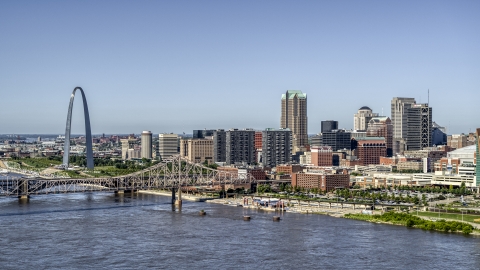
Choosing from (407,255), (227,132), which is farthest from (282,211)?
(227,132)

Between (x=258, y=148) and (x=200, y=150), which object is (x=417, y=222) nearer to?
(x=200, y=150)

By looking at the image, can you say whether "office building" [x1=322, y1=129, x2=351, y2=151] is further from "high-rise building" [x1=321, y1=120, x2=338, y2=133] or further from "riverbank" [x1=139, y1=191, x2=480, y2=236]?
"riverbank" [x1=139, y1=191, x2=480, y2=236]

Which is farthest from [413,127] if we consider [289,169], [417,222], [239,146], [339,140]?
[417,222]

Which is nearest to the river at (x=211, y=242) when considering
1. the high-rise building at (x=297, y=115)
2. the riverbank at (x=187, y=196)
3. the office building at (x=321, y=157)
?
the riverbank at (x=187, y=196)

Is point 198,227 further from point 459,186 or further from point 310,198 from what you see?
point 459,186

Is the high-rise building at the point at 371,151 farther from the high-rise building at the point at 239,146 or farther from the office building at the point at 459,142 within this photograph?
the high-rise building at the point at 239,146

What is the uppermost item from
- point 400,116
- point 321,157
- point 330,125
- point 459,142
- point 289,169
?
point 400,116

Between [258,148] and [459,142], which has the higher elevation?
[459,142]
